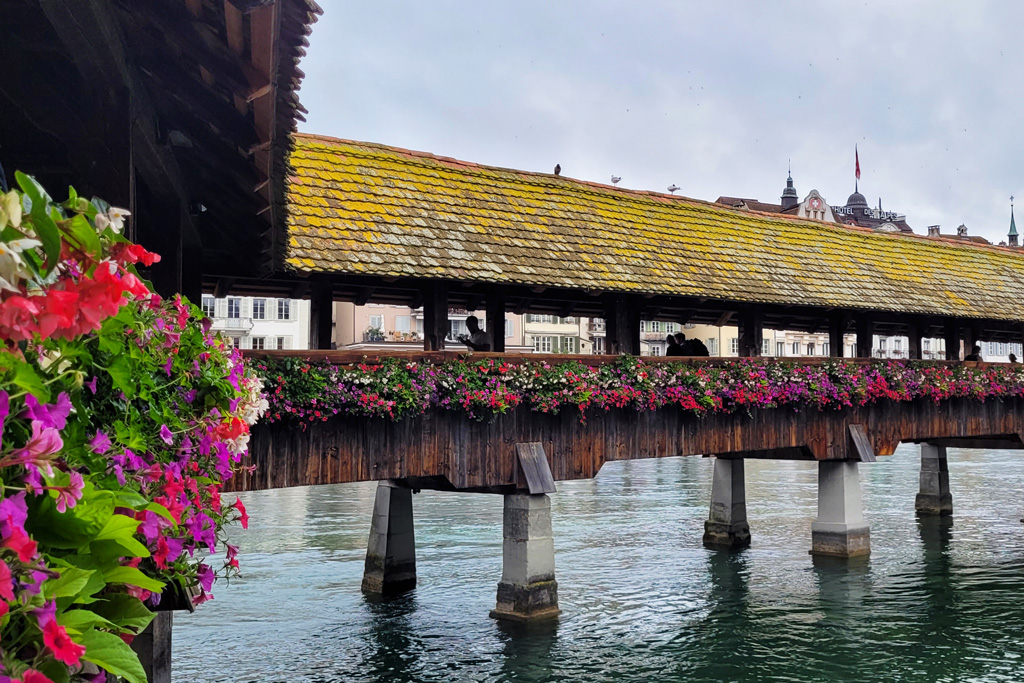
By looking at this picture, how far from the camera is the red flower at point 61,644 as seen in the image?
1.38m

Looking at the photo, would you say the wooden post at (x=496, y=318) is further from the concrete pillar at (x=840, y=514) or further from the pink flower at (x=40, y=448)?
the pink flower at (x=40, y=448)

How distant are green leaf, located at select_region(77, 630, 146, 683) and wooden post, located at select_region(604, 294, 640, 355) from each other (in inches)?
470

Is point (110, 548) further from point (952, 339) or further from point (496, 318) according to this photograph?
point (952, 339)

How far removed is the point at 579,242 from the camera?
45.3 feet

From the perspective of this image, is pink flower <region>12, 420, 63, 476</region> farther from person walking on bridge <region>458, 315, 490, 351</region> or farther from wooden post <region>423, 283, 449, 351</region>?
person walking on bridge <region>458, 315, 490, 351</region>

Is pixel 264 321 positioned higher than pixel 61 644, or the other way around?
pixel 264 321

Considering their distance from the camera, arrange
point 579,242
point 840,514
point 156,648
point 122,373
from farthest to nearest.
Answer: point 840,514 < point 579,242 < point 156,648 < point 122,373

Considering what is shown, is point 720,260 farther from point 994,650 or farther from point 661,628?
point 994,650

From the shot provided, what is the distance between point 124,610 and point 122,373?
1.78 ft

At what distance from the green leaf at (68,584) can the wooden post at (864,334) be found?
1655 cm

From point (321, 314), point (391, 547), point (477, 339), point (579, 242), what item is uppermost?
point (579, 242)

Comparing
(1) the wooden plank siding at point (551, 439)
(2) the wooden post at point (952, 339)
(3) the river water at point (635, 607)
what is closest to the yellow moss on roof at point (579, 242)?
(2) the wooden post at point (952, 339)

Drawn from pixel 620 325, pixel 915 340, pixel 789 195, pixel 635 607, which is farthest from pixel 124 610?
pixel 789 195

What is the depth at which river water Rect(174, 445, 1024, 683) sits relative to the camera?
37.7ft
